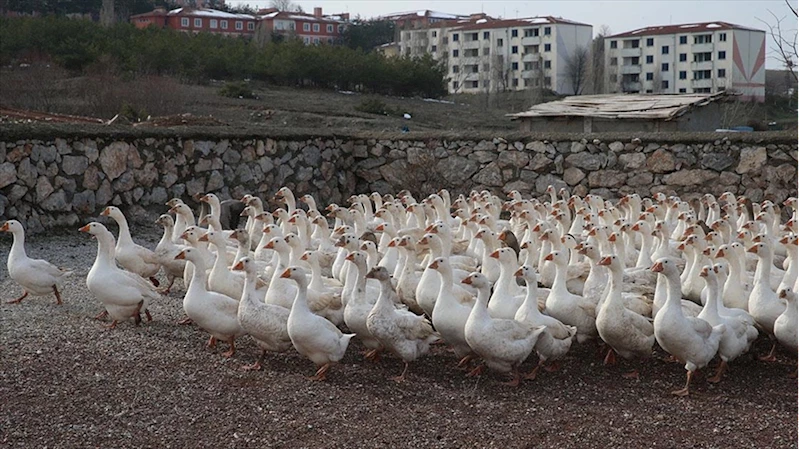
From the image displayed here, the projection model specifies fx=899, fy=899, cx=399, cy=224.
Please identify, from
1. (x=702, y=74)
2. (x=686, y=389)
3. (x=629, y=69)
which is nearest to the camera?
(x=686, y=389)

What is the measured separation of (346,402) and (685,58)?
54.5 metres

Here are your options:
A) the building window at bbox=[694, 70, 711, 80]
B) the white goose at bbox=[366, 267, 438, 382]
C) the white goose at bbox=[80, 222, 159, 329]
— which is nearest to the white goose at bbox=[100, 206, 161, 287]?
the white goose at bbox=[80, 222, 159, 329]

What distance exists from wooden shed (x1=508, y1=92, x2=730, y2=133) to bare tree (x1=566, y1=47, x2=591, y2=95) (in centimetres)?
3482

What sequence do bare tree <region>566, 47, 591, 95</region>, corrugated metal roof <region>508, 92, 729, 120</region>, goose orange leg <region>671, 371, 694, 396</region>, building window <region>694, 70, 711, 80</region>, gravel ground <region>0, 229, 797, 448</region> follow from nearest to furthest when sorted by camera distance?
gravel ground <region>0, 229, 797, 448</region>, goose orange leg <region>671, 371, 694, 396</region>, corrugated metal roof <region>508, 92, 729, 120</region>, bare tree <region>566, 47, 591, 95</region>, building window <region>694, 70, 711, 80</region>

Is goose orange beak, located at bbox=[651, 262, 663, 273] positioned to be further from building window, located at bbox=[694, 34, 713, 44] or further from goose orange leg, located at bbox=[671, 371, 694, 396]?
building window, located at bbox=[694, 34, 713, 44]

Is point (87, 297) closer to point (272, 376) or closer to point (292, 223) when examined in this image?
point (292, 223)

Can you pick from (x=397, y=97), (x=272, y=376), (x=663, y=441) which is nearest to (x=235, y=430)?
(x=272, y=376)

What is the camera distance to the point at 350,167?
15.9m

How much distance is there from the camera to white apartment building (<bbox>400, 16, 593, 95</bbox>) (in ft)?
187

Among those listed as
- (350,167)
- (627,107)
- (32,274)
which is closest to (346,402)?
(32,274)

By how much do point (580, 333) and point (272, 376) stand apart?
7.59ft

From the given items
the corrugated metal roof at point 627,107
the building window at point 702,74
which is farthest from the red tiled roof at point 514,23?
the corrugated metal roof at point 627,107

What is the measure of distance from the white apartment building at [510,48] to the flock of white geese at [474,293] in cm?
4749

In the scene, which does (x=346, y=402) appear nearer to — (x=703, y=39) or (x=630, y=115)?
(x=630, y=115)
